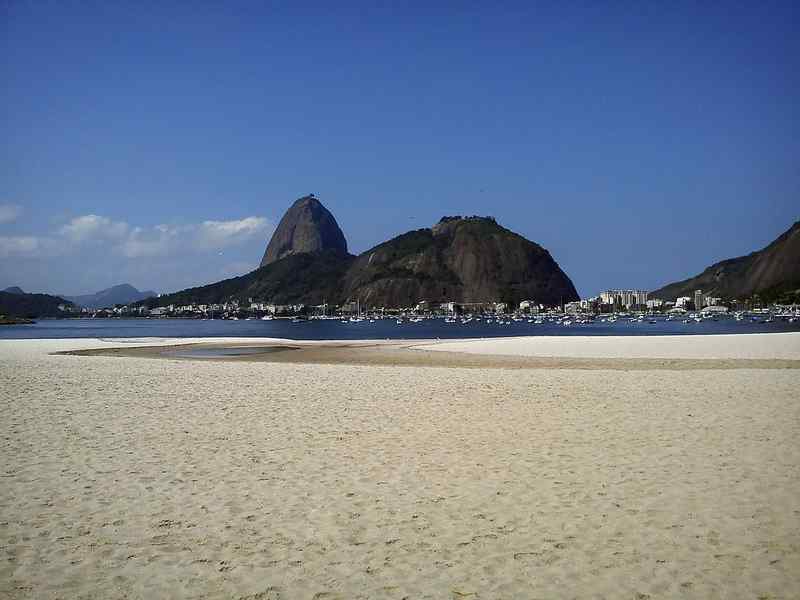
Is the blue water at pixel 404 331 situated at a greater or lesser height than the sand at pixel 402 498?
greater

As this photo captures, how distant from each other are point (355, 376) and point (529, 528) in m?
15.1

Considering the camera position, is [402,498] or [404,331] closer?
[402,498]

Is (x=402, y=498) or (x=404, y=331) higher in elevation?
(x=404, y=331)

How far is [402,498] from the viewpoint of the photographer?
719 cm

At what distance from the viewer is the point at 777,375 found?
63.9 ft

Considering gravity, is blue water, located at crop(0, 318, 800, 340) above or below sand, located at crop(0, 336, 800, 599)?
above

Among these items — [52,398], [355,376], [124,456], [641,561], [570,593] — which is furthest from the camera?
[355,376]

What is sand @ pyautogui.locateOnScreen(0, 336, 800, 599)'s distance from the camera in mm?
5074

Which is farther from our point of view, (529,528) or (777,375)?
(777,375)

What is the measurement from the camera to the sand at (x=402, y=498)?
16.6 ft

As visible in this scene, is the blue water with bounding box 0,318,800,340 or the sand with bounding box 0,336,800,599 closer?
the sand with bounding box 0,336,800,599

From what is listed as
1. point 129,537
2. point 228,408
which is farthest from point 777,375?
point 129,537

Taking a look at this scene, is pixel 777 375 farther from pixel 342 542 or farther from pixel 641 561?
pixel 342 542

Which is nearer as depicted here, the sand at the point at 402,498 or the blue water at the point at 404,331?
the sand at the point at 402,498
